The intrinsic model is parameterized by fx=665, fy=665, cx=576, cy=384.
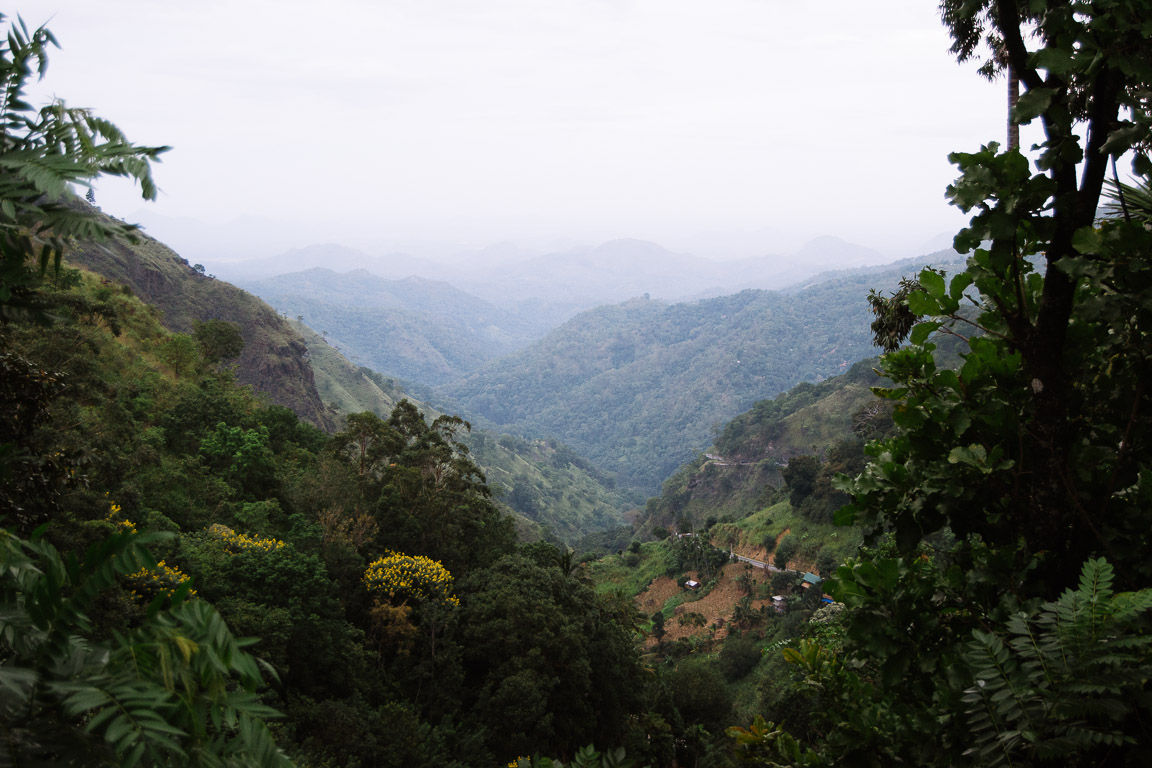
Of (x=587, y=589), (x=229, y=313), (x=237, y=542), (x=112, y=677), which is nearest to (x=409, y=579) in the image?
(x=237, y=542)

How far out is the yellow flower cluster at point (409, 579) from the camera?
1823 cm

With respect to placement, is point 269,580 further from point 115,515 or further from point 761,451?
point 761,451

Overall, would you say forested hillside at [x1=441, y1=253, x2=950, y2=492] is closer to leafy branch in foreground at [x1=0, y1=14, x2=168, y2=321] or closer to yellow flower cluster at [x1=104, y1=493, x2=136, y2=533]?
yellow flower cluster at [x1=104, y1=493, x2=136, y2=533]

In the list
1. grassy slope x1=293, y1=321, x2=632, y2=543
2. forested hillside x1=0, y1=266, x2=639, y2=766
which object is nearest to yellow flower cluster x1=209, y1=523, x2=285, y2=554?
forested hillside x1=0, y1=266, x2=639, y2=766

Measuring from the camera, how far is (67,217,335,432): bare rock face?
55188mm

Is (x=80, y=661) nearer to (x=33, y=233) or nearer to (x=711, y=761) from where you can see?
(x=33, y=233)

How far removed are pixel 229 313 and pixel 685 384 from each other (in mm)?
119182

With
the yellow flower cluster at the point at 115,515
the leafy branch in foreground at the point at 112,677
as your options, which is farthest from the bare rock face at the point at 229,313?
the leafy branch in foreground at the point at 112,677

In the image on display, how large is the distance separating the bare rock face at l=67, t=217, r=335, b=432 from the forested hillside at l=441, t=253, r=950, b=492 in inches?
3264

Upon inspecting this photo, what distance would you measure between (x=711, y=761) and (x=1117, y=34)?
20.0 meters

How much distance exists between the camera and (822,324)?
167m

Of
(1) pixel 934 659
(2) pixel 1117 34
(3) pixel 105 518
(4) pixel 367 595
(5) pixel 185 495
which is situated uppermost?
(2) pixel 1117 34

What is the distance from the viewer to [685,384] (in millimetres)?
164000

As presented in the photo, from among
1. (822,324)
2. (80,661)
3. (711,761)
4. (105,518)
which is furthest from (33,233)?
(822,324)
